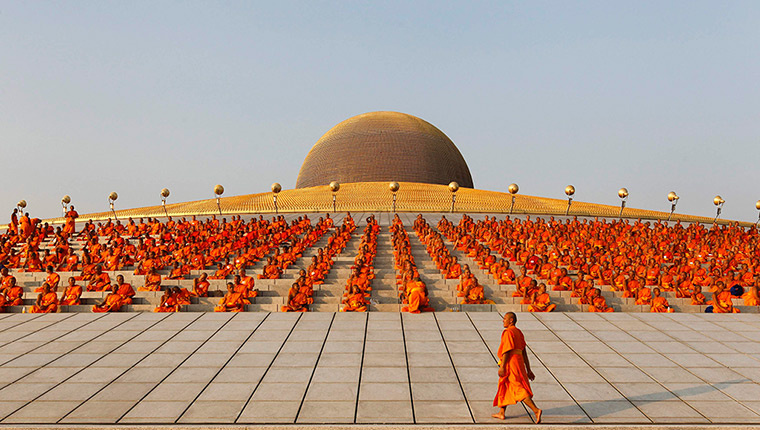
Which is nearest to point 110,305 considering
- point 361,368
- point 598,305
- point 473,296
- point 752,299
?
point 361,368

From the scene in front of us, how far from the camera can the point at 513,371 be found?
5270 millimetres

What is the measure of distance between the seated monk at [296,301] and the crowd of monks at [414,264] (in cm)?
2

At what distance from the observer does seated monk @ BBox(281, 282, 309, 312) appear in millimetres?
10727

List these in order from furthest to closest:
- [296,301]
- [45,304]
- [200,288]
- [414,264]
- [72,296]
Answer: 1. [414,264]
2. [200,288]
3. [72,296]
4. [296,301]
5. [45,304]

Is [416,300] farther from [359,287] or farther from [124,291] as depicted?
[124,291]

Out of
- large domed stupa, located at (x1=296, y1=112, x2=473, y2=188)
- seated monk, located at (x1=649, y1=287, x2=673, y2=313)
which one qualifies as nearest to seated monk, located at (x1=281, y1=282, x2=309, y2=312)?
seated monk, located at (x1=649, y1=287, x2=673, y2=313)

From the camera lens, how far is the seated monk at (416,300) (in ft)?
33.7

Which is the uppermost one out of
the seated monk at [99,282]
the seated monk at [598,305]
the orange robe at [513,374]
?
the orange robe at [513,374]

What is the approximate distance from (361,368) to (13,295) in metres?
8.87

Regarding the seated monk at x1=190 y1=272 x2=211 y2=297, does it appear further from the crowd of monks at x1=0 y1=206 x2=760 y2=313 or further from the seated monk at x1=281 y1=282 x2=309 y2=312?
the seated monk at x1=281 y1=282 x2=309 y2=312

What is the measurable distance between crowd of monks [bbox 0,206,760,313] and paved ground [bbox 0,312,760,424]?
0.96m

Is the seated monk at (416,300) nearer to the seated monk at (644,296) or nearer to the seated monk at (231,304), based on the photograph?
the seated monk at (231,304)

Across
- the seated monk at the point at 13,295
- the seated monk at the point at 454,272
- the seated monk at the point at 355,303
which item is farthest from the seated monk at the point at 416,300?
the seated monk at the point at 13,295

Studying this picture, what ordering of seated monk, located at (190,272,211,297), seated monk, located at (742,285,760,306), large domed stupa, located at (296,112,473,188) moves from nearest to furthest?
Result: seated monk, located at (742,285,760,306) < seated monk, located at (190,272,211,297) < large domed stupa, located at (296,112,473,188)
